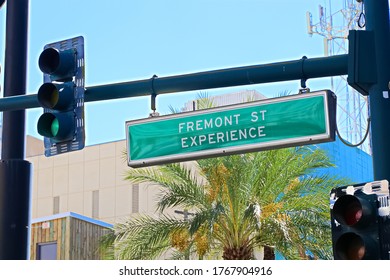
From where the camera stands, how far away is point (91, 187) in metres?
54.8

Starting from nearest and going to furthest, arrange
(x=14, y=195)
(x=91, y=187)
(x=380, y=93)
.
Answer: (x=380, y=93)
(x=14, y=195)
(x=91, y=187)

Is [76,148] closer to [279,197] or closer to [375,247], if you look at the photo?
[375,247]

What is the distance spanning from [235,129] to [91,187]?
155 ft

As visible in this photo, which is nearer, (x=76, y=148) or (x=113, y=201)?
(x=76, y=148)

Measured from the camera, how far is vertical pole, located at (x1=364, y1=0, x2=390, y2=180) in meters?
7.47

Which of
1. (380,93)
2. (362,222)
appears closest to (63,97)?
(380,93)

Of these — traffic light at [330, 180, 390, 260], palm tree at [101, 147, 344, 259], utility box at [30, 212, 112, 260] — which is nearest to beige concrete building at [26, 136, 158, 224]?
utility box at [30, 212, 112, 260]

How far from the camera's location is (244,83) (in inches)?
333

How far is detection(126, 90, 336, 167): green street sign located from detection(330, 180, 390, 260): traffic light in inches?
53.1

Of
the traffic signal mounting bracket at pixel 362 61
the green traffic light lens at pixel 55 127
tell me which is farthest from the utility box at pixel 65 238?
the traffic signal mounting bracket at pixel 362 61

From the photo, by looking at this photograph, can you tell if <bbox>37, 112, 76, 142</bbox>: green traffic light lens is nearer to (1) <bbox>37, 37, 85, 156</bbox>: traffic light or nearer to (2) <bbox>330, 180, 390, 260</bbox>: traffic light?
(1) <bbox>37, 37, 85, 156</bbox>: traffic light

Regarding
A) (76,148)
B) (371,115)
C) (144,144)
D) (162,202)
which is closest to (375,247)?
(371,115)

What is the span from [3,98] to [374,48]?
403 centimetres

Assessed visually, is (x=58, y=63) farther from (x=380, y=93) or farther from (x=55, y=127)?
(x=380, y=93)
